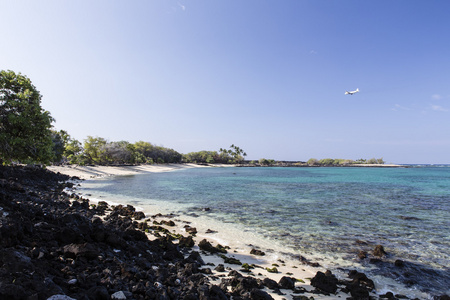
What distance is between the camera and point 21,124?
13.4 m

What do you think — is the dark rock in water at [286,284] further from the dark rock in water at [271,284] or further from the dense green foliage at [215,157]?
the dense green foliage at [215,157]

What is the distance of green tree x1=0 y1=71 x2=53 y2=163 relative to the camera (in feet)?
43.6

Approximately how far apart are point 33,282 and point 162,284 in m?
2.54

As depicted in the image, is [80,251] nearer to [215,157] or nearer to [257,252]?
[257,252]

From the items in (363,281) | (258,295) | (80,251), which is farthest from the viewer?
(363,281)

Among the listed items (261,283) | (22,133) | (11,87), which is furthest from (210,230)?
(11,87)

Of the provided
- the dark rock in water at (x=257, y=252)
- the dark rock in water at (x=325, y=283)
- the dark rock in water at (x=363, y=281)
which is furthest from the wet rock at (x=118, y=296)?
the dark rock in water at (x=363, y=281)

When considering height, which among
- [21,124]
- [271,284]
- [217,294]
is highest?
[21,124]

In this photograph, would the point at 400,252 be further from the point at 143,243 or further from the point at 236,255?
the point at 143,243

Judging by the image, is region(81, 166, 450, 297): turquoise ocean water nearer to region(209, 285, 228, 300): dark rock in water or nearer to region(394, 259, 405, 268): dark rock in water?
region(394, 259, 405, 268): dark rock in water

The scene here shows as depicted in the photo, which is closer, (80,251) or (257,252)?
(80,251)

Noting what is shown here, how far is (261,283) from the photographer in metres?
6.55

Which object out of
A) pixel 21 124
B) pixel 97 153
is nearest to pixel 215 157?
pixel 97 153

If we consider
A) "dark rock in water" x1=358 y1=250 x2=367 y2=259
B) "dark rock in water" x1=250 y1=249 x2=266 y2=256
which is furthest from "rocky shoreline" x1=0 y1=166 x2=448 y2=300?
"dark rock in water" x1=358 y1=250 x2=367 y2=259
